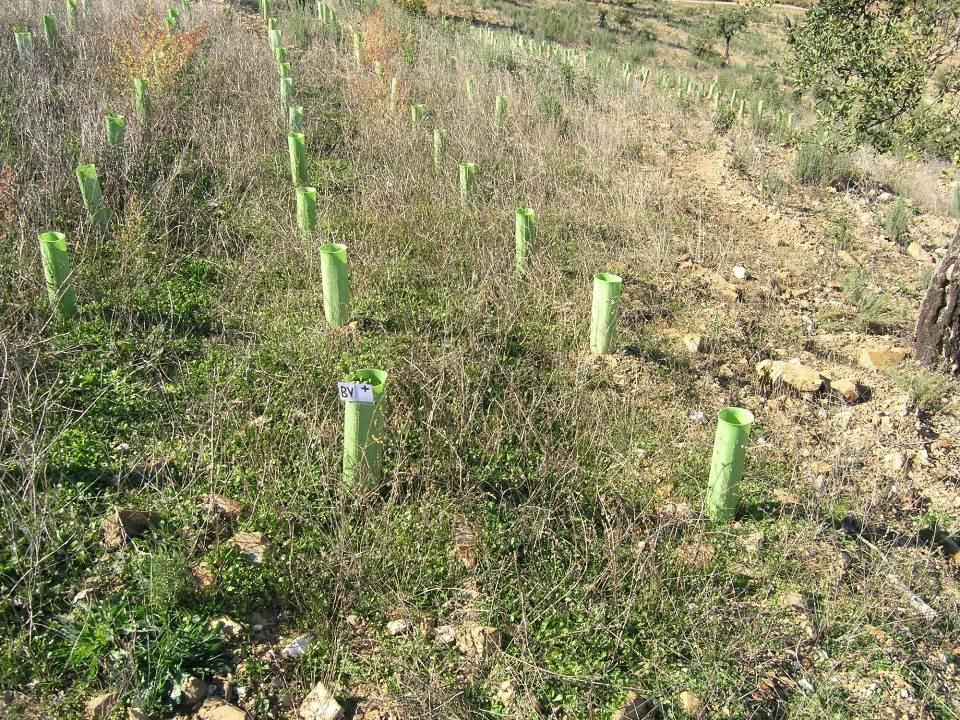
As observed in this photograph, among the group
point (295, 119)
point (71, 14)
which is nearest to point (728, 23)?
point (71, 14)

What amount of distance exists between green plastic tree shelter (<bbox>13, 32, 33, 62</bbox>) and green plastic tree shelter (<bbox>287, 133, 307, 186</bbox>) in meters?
2.76

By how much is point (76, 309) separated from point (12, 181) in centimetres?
124

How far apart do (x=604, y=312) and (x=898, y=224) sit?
14.9ft

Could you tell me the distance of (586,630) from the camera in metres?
2.32

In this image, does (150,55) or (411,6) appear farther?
(411,6)

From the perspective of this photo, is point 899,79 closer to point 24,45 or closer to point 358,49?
point 358,49

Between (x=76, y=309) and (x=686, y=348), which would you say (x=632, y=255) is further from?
(x=76, y=309)

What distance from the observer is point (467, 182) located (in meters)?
5.26

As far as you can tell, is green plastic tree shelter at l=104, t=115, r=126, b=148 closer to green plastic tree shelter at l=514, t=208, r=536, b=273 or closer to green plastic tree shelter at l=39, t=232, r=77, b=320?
green plastic tree shelter at l=39, t=232, r=77, b=320

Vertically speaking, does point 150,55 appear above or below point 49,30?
below

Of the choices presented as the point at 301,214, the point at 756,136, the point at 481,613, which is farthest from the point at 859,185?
the point at 481,613

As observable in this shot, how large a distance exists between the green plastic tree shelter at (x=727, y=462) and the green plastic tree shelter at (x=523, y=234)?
6.51 ft

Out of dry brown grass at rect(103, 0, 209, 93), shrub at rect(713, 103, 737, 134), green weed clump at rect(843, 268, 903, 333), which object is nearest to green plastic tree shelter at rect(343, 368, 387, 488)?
green weed clump at rect(843, 268, 903, 333)

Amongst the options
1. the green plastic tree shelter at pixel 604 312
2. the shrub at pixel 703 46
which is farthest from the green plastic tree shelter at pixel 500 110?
the shrub at pixel 703 46
